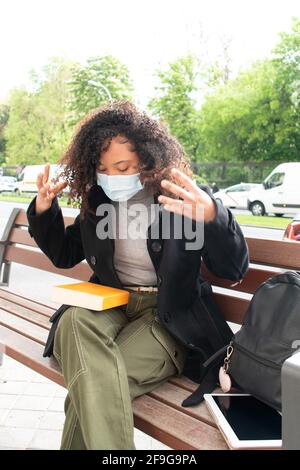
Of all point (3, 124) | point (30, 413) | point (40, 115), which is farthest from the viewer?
point (3, 124)

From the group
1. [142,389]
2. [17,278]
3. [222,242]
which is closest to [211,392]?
[142,389]

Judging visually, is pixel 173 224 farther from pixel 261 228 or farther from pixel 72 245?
pixel 261 228

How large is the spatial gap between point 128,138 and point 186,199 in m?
0.54

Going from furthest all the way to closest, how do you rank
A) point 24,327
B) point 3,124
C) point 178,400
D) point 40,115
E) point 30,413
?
point 3,124 < point 40,115 < point 30,413 < point 24,327 < point 178,400

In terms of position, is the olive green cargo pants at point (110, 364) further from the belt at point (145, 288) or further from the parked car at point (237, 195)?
the parked car at point (237, 195)

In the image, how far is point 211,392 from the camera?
1.83 m

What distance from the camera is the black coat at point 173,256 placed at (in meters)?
1.80

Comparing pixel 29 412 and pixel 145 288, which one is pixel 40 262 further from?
pixel 145 288

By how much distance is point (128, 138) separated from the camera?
207 cm

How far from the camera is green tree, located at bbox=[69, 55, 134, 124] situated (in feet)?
88.3

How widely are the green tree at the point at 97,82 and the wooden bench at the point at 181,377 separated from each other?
2458cm

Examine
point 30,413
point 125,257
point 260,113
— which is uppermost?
point 260,113

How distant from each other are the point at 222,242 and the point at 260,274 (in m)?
0.43

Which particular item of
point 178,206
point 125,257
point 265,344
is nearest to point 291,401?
point 265,344
